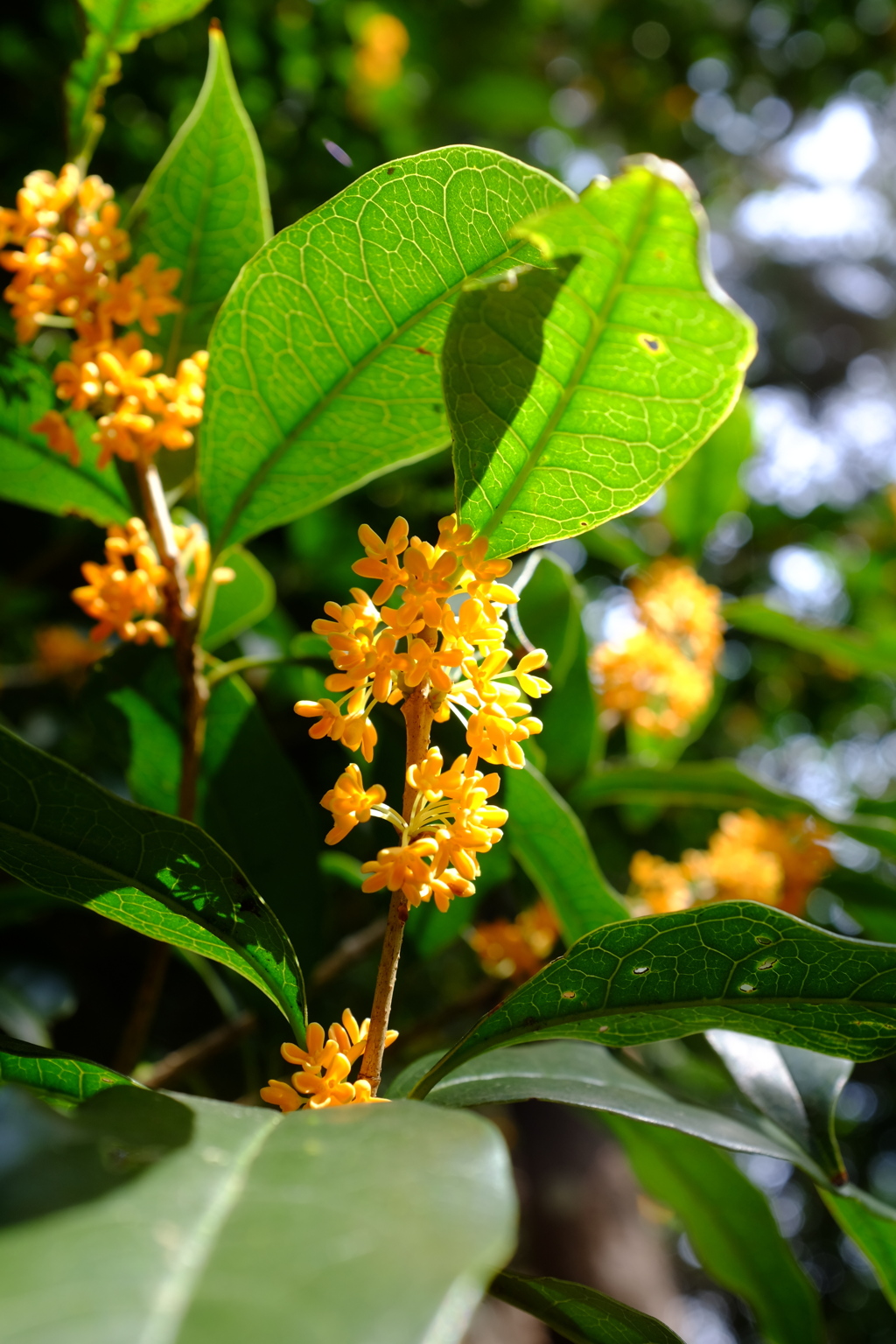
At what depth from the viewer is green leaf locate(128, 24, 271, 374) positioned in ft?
4.44

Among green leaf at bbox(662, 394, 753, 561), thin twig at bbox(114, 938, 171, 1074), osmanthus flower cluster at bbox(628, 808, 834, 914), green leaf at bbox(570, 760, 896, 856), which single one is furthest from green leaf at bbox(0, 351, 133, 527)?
green leaf at bbox(662, 394, 753, 561)

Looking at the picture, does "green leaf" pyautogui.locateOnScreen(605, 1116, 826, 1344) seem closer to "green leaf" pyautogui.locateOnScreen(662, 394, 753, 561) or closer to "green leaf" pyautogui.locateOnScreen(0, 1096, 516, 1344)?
"green leaf" pyautogui.locateOnScreen(0, 1096, 516, 1344)

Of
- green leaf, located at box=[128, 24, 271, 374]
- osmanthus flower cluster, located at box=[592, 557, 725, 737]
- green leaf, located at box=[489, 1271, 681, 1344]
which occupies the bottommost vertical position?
green leaf, located at box=[489, 1271, 681, 1344]

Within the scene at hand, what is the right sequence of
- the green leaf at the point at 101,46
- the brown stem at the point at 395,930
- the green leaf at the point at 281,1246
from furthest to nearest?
the green leaf at the point at 101,46, the brown stem at the point at 395,930, the green leaf at the point at 281,1246

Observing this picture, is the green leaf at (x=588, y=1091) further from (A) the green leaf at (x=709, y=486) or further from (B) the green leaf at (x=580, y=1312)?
(A) the green leaf at (x=709, y=486)

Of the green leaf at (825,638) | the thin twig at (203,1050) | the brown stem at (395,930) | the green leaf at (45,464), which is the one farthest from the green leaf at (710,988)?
the green leaf at (825,638)

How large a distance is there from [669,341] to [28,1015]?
1662mm

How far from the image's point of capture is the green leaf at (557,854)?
1.29m

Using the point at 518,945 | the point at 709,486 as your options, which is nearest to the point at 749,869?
the point at 518,945

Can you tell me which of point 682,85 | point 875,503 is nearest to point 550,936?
point 875,503

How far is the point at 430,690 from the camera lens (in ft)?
2.78

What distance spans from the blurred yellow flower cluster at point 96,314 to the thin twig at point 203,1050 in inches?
36.3

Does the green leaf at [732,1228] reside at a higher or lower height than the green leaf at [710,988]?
lower

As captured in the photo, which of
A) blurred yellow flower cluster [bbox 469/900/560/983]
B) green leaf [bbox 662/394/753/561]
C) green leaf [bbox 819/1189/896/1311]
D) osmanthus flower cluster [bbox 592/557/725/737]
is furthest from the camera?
green leaf [bbox 662/394/753/561]
